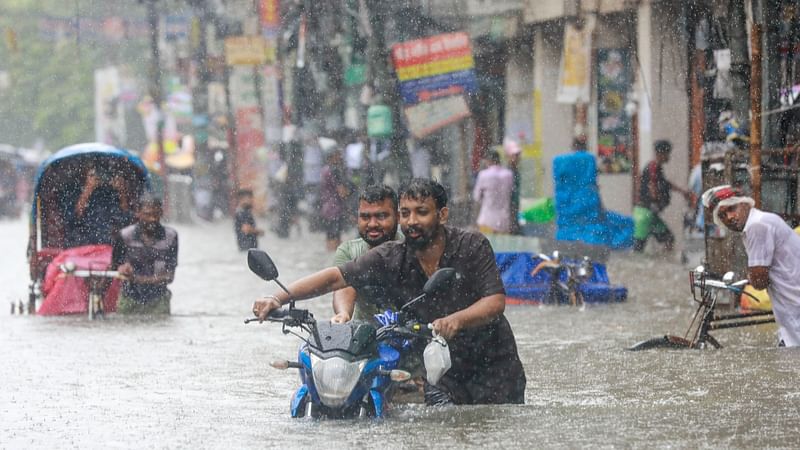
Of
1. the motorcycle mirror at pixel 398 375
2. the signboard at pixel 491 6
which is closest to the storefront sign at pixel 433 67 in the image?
the signboard at pixel 491 6

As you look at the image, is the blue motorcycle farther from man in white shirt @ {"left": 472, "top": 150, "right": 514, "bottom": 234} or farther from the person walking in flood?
the person walking in flood

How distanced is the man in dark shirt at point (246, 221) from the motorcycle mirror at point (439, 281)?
17.5 metres

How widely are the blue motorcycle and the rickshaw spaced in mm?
7810

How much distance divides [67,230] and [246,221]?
8218 mm

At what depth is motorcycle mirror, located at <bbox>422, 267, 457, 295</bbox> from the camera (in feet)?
22.7

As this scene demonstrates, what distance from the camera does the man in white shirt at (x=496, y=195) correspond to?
2283 cm

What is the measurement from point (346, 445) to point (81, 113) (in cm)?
7153

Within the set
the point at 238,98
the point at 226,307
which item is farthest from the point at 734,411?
the point at 238,98

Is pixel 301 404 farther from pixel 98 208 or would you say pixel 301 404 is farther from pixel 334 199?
pixel 334 199

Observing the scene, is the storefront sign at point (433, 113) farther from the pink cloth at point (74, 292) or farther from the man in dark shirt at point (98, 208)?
the pink cloth at point (74, 292)

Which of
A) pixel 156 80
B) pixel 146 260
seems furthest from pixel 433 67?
pixel 156 80

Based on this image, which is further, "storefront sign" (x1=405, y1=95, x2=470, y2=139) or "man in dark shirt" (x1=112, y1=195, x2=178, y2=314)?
"storefront sign" (x1=405, y1=95, x2=470, y2=139)

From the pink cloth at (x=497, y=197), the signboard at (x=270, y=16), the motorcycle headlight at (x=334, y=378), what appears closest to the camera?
the motorcycle headlight at (x=334, y=378)

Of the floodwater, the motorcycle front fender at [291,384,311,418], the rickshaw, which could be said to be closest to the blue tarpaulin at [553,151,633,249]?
the floodwater
